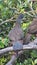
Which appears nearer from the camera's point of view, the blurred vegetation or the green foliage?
the green foliage

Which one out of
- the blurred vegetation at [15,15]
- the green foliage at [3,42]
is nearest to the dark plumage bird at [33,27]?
the blurred vegetation at [15,15]

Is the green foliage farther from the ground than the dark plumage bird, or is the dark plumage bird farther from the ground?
the dark plumage bird

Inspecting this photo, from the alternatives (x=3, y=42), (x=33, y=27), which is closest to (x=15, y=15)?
(x=33, y=27)

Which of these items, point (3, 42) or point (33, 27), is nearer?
point (3, 42)

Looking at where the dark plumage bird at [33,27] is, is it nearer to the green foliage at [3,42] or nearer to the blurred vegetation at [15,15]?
the blurred vegetation at [15,15]

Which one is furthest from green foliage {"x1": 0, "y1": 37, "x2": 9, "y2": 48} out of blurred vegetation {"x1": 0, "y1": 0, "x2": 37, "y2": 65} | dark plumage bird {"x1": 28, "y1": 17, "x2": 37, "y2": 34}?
dark plumage bird {"x1": 28, "y1": 17, "x2": 37, "y2": 34}

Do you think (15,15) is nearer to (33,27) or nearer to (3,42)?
(33,27)

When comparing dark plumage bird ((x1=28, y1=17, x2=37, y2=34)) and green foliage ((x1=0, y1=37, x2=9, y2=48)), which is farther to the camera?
dark plumage bird ((x1=28, y1=17, x2=37, y2=34))

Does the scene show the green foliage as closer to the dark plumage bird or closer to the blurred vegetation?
the blurred vegetation

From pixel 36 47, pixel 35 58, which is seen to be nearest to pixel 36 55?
pixel 35 58

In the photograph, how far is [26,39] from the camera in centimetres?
284

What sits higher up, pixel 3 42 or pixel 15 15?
pixel 15 15

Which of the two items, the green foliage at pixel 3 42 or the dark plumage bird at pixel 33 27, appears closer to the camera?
the green foliage at pixel 3 42

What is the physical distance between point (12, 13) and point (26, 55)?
56 cm
